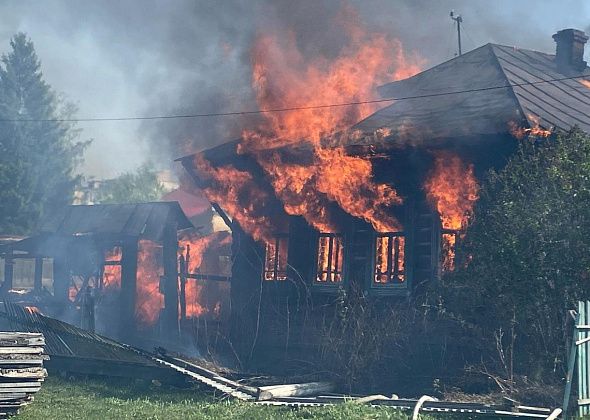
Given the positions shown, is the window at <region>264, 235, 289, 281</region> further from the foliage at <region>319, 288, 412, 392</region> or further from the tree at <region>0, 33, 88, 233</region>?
the tree at <region>0, 33, 88, 233</region>

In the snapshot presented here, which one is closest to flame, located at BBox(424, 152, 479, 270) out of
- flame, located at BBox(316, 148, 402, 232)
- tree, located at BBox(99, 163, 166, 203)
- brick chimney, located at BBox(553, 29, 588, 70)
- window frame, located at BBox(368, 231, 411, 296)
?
window frame, located at BBox(368, 231, 411, 296)

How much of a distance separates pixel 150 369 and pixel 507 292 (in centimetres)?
585

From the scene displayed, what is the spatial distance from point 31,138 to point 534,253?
4044 centimetres

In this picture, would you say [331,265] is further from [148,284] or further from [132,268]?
[148,284]

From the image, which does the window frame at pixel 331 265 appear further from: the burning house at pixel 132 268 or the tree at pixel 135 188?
the tree at pixel 135 188

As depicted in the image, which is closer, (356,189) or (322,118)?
(356,189)

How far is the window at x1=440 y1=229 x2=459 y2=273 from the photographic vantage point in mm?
12961

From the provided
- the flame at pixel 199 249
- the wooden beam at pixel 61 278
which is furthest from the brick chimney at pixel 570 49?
the wooden beam at pixel 61 278

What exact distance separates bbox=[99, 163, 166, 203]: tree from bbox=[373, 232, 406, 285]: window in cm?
4702

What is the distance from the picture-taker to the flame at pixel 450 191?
13.2 metres

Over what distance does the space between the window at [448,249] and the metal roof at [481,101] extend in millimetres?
1694

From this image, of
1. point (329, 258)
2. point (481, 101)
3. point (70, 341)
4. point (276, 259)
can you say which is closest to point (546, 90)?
point (481, 101)

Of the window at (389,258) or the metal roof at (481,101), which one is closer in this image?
the metal roof at (481,101)

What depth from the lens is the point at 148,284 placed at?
75.0 feet
